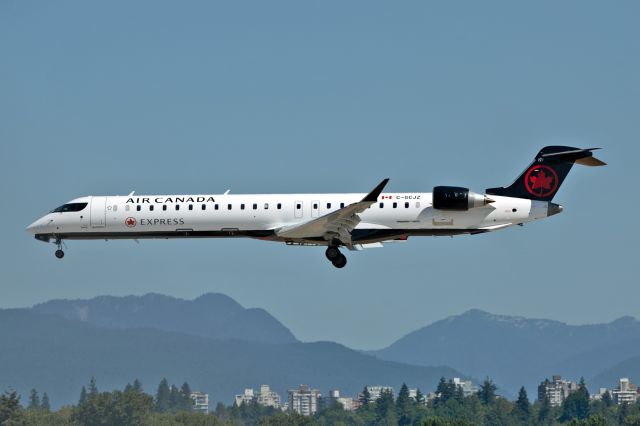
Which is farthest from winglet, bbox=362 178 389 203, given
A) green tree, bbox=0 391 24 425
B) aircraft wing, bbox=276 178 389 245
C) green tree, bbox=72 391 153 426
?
green tree, bbox=72 391 153 426

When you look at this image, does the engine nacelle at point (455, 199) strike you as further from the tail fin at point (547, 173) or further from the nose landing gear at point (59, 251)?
the nose landing gear at point (59, 251)

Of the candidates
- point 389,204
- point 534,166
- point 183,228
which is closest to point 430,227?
point 389,204

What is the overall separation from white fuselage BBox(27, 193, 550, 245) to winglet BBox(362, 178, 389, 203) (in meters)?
2.84

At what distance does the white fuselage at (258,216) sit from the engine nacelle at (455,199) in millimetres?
298

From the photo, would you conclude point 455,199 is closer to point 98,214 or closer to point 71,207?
point 98,214

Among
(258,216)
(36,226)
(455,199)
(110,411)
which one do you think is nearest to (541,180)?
(455,199)

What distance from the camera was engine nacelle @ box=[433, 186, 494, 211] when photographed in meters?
54.1

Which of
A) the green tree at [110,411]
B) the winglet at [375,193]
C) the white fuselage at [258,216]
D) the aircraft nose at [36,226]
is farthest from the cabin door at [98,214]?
the green tree at [110,411]

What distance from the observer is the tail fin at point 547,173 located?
5588 cm

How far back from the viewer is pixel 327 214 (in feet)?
177

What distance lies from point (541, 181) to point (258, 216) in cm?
1256

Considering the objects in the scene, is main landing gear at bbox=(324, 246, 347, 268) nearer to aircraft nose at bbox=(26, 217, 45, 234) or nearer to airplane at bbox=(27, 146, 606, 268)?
airplane at bbox=(27, 146, 606, 268)

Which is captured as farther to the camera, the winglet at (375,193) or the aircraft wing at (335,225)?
the aircraft wing at (335,225)

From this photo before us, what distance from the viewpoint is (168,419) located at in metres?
165
